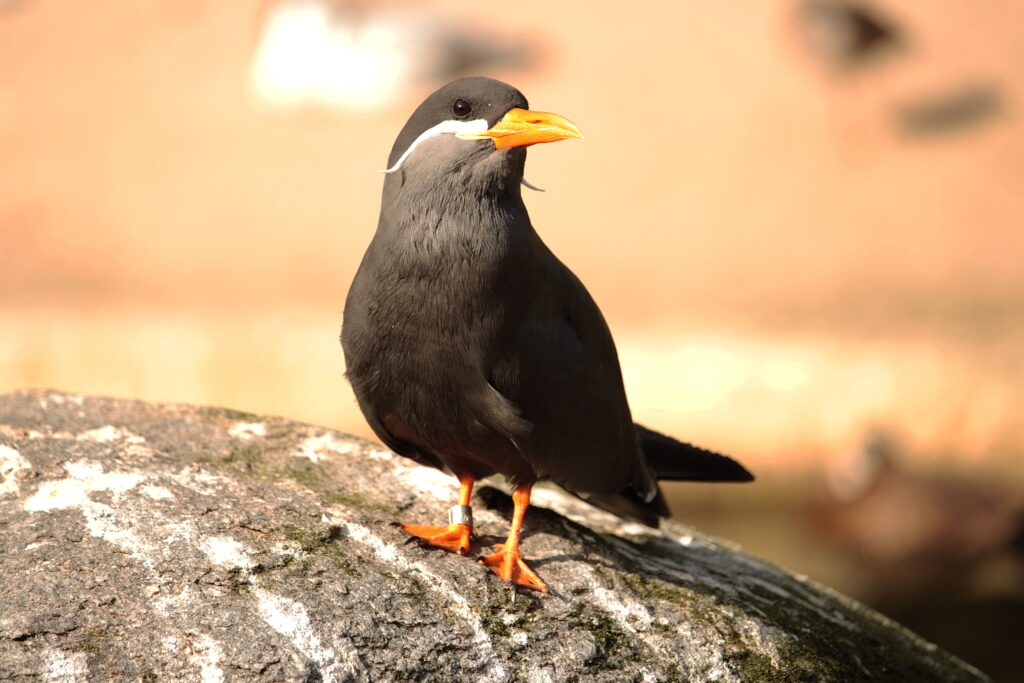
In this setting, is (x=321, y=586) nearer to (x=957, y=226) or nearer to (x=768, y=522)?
(x=768, y=522)

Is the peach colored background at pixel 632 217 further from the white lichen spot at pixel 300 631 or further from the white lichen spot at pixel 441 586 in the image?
the white lichen spot at pixel 300 631

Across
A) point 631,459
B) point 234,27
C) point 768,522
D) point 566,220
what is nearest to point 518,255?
point 631,459

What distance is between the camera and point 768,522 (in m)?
12.6

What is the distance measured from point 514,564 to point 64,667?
168 cm

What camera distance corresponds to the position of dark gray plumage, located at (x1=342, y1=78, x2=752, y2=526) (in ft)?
14.8

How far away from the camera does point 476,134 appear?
446cm

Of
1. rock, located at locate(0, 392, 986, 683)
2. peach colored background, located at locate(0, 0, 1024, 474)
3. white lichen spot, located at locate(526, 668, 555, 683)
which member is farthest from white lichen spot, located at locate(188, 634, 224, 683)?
peach colored background, located at locate(0, 0, 1024, 474)

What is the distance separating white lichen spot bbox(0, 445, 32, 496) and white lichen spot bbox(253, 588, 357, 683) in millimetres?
1068

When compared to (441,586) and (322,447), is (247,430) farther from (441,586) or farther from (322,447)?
(441,586)

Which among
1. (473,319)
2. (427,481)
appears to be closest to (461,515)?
(427,481)

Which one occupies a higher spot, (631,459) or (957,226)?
(957,226)

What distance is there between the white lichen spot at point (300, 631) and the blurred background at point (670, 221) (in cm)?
850

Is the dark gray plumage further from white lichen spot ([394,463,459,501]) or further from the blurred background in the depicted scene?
the blurred background

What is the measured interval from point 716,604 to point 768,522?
7642 mm
